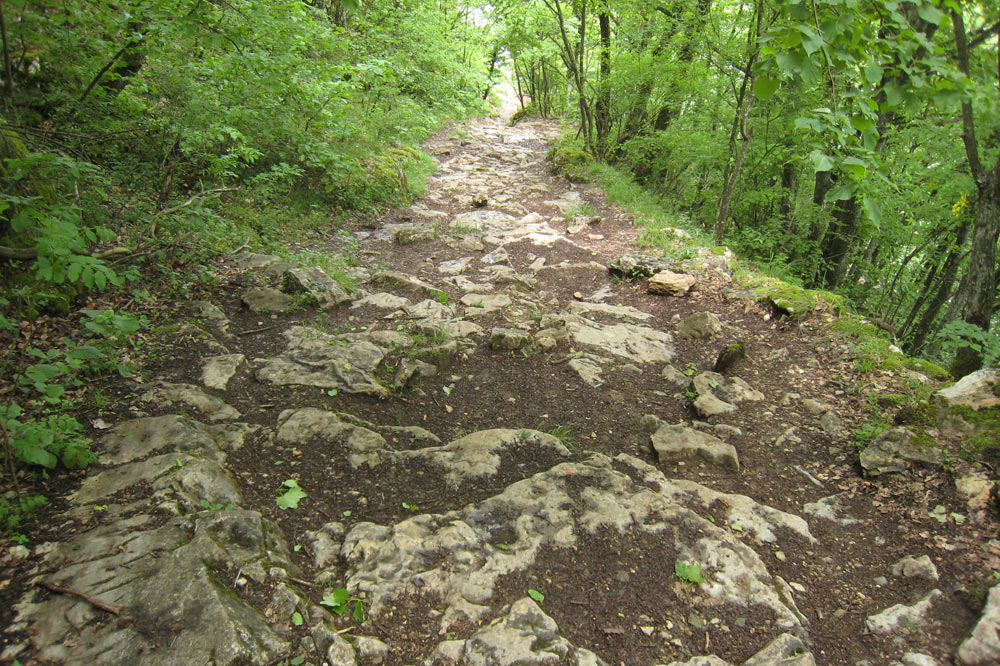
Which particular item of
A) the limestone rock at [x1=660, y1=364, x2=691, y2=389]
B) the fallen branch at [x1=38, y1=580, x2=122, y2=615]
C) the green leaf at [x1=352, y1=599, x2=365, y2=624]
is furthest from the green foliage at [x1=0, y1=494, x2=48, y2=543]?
the limestone rock at [x1=660, y1=364, x2=691, y2=389]

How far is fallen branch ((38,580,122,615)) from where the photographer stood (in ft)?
6.52

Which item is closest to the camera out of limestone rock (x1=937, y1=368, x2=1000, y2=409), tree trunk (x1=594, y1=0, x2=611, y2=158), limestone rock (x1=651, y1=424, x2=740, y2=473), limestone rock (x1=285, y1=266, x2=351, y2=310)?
limestone rock (x1=937, y1=368, x2=1000, y2=409)

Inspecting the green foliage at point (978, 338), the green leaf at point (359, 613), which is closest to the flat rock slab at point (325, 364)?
the green leaf at point (359, 613)

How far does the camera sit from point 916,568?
2703mm

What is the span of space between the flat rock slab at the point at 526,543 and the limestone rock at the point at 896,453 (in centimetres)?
140

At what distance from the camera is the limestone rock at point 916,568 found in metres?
2.66

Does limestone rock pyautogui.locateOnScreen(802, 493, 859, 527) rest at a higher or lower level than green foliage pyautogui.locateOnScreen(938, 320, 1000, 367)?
lower

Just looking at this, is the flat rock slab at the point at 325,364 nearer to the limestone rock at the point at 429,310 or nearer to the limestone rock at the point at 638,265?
the limestone rock at the point at 429,310

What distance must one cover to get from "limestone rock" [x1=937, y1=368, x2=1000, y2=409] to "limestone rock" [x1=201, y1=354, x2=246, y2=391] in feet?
17.8

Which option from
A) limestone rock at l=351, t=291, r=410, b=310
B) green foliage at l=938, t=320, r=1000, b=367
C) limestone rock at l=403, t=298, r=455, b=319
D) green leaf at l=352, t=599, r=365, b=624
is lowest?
green leaf at l=352, t=599, r=365, b=624

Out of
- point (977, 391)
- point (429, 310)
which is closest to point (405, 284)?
point (429, 310)

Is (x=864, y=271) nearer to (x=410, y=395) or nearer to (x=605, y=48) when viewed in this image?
(x=605, y=48)

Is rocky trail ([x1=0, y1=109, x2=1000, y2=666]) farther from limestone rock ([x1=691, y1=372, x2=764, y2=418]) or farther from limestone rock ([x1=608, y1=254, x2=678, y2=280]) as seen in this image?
limestone rock ([x1=608, y1=254, x2=678, y2=280])

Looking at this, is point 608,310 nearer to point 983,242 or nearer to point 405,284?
point 405,284
